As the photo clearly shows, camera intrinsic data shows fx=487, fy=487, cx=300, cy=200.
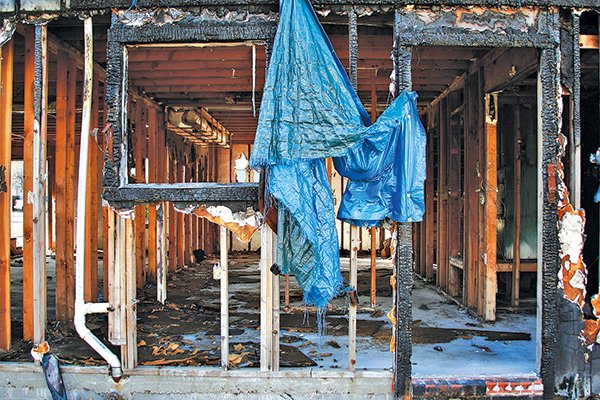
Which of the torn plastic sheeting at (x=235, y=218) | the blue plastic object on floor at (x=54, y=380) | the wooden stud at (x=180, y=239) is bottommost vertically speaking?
the blue plastic object on floor at (x=54, y=380)

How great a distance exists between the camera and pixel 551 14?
3.97 metres

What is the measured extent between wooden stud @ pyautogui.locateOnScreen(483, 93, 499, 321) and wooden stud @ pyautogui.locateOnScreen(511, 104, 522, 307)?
739 mm

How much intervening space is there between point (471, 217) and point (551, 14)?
302 centimetres

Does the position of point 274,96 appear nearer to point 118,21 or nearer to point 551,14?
point 118,21

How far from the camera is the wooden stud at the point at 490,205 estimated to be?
5.86 meters

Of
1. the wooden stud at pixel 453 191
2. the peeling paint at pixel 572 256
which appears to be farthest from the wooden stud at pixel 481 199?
the peeling paint at pixel 572 256

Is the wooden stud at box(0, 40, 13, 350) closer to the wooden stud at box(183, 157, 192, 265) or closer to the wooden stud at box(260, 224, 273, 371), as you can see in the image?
the wooden stud at box(260, 224, 273, 371)

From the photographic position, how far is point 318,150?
3652 mm

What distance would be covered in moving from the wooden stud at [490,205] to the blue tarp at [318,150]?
98.2 inches

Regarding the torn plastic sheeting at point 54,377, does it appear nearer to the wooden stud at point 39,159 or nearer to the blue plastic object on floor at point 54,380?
the blue plastic object on floor at point 54,380

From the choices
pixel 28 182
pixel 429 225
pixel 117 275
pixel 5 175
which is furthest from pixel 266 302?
pixel 429 225

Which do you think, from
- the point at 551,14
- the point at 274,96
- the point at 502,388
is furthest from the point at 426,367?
the point at 551,14

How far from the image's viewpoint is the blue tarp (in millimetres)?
3639

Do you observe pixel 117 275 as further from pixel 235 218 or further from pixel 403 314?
pixel 403 314
